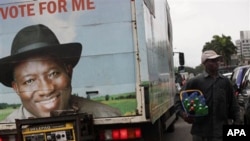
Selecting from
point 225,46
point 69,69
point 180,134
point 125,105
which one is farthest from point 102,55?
point 225,46

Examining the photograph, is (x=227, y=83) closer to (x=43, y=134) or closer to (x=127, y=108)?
(x=127, y=108)

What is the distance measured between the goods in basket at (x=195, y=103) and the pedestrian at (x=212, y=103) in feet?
0.20

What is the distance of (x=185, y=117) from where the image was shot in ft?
17.7

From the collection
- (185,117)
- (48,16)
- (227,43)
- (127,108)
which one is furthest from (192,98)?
(227,43)

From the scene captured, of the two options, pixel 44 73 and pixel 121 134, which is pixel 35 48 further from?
pixel 121 134

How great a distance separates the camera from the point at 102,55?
22.3ft

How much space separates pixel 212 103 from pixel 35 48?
9.00 ft

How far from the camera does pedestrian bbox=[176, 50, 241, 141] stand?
17.6 feet

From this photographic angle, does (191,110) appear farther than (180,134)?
No

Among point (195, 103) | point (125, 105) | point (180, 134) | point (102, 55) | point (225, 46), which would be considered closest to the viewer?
point (195, 103)

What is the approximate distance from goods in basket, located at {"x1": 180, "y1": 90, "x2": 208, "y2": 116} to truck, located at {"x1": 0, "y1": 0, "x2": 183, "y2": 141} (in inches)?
50.2

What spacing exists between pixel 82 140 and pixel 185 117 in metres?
1.69

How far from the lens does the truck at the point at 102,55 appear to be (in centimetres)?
664

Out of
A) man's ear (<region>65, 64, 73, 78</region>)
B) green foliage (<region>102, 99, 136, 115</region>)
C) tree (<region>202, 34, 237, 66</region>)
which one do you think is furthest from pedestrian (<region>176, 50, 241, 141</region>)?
tree (<region>202, 34, 237, 66</region>)
